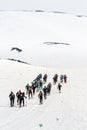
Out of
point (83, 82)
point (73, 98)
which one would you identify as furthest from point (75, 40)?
point (73, 98)

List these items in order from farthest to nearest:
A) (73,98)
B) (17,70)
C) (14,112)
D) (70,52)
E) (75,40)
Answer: (75,40) → (70,52) → (17,70) → (73,98) → (14,112)

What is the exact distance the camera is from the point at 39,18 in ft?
482

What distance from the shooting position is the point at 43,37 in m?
124

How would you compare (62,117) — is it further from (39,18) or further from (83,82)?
(39,18)

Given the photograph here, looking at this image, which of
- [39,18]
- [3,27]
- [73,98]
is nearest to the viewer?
[73,98]

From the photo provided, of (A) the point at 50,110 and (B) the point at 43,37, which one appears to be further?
(B) the point at 43,37

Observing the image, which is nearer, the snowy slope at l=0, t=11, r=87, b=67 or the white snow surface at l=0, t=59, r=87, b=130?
the white snow surface at l=0, t=59, r=87, b=130

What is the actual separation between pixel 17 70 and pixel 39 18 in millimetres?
86109

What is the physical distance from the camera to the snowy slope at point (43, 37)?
324ft

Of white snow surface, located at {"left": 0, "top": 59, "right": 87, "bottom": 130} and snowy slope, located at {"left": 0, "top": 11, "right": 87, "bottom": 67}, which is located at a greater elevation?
snowy slope, located at {"left": 0, "top": 11, "right": 87, "bottom": 67}

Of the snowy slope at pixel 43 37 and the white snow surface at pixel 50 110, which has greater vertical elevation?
the snowy slope at pixel 43 37

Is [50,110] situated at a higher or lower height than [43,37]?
lower

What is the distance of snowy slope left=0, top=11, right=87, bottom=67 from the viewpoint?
98.7 meters

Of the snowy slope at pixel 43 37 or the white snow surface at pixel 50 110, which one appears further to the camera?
the snowy slope at pixel 43 37
